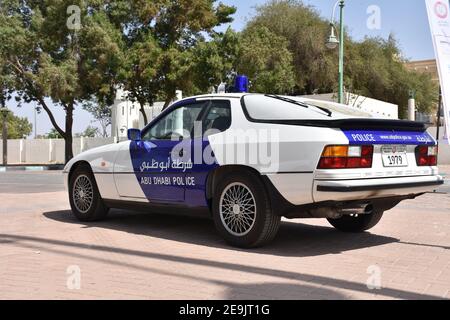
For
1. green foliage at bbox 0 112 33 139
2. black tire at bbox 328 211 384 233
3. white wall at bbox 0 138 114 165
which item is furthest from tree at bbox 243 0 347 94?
green foliage at bbox 0 112 33 139

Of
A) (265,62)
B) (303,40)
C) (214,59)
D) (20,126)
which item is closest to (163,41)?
(214,59)

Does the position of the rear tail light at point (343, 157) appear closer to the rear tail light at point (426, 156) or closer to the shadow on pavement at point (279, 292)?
the rear tail light at point (426, 156)

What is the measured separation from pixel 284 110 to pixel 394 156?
4.05 ft

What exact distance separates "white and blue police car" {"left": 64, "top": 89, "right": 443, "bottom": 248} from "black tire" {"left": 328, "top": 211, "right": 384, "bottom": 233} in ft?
0.05

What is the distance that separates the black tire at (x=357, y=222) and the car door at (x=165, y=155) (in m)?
2.18

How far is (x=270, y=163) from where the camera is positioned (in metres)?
5.60

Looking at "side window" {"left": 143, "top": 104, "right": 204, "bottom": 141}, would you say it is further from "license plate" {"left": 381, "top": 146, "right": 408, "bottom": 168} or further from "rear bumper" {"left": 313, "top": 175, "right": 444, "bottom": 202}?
"license plate" {"left": 381, "top": 146, "right": 408, "bottom": 168}

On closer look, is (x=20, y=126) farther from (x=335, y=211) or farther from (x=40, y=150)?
(x=335, y=211)

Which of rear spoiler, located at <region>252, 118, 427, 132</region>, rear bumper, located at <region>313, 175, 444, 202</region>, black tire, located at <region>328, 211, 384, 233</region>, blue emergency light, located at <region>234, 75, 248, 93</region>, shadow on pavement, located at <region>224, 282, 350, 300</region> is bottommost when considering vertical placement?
shadow on pavement, located at <region>224, 282, 350, 300</region>

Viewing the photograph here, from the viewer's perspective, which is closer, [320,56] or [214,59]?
[214,59]

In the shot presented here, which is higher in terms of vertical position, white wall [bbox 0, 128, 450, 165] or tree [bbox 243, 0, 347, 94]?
tree [bbox 243, 0, 347, 94]

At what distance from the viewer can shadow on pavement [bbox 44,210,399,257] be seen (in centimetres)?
611

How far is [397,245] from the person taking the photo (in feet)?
20.9
